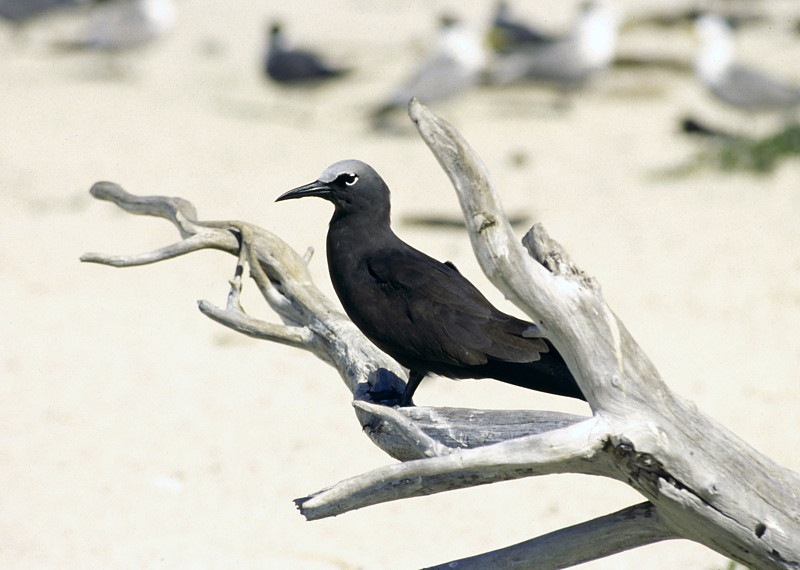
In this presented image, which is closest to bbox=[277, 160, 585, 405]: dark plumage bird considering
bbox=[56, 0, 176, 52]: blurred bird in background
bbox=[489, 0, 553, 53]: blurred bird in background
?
bbox=[489, 0, 553, 53]: blurred bird in background

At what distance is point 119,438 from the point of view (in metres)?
6.68

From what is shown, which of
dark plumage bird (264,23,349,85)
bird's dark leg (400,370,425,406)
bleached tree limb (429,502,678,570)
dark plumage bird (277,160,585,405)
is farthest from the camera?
dark plumage bird (264,23,349,85)

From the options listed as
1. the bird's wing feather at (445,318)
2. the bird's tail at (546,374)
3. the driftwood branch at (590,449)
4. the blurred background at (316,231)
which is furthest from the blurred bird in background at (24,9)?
the driftwood branch at (590,449)

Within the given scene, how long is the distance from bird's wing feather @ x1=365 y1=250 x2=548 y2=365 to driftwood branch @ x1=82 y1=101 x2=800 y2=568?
42 cm

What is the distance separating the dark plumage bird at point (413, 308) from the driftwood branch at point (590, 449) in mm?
397

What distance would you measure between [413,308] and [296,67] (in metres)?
11.1

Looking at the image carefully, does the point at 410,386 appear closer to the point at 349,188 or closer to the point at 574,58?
the point at 349,188

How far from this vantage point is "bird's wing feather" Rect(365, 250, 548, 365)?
383 cm

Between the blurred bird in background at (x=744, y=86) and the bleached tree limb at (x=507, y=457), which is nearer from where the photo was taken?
the bleached tree limb at (x=507, y=457)

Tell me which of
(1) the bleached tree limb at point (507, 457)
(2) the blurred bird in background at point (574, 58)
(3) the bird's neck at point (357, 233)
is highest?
(2) the blurred bird in background at point (574, 58)

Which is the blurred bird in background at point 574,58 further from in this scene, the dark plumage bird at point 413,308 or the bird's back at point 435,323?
the bird's back at point 435,323

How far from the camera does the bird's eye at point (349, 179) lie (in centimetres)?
433

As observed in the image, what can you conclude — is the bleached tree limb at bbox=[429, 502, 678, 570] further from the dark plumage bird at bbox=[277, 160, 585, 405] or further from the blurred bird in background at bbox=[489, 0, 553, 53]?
the blurred bird in background at bbox=[489, 0, 553, 53]

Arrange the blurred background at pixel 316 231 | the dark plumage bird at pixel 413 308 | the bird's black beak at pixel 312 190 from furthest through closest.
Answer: the blurred background at pixel 316 231 < the bird's black beak at pixel 312 190 < the dark plumage bird at pixel 413 308
